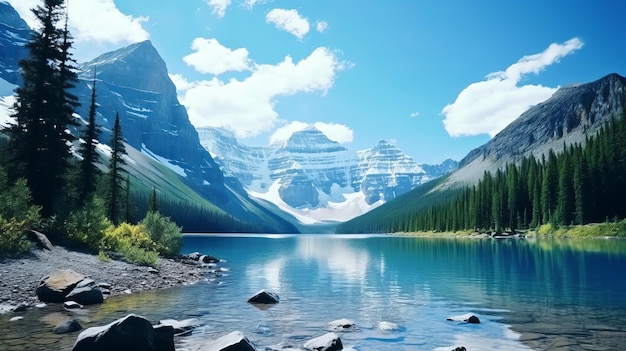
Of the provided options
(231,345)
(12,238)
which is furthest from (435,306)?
(12,238)

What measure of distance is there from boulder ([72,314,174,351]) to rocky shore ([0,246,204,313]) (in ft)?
32.7

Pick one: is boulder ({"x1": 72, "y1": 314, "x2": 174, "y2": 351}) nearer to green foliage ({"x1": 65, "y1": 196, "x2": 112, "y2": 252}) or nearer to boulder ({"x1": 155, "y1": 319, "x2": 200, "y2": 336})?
boulder ({"x1": 155, "y1": 319, "x2": 200, "y2": 336})

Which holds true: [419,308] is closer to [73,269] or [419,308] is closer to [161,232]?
[73,269]

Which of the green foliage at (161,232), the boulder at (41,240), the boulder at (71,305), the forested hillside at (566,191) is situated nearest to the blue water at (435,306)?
the boulder at (71,305)

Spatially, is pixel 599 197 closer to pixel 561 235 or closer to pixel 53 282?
pixel 561 235

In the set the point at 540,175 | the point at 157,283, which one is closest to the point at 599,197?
the point at 540,175

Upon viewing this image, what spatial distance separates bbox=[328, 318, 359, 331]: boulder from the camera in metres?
20.7

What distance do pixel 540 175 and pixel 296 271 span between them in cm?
10216

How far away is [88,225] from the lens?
3997 centimetres

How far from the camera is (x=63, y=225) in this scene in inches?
1532

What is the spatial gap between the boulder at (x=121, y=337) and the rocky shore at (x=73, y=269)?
9958mm

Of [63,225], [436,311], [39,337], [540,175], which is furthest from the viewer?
[540,175]

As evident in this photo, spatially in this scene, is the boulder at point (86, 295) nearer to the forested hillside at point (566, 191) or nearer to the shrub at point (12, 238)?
the shrub at point (12, 238)

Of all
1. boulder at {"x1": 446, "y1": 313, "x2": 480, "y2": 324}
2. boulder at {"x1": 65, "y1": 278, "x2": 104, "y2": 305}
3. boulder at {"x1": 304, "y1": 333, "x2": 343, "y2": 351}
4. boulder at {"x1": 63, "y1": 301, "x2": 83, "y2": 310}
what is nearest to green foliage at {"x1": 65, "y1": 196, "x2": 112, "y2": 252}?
boulder at {"x1": 65, "y1": 278, "x2": 104, "y2": 305}
